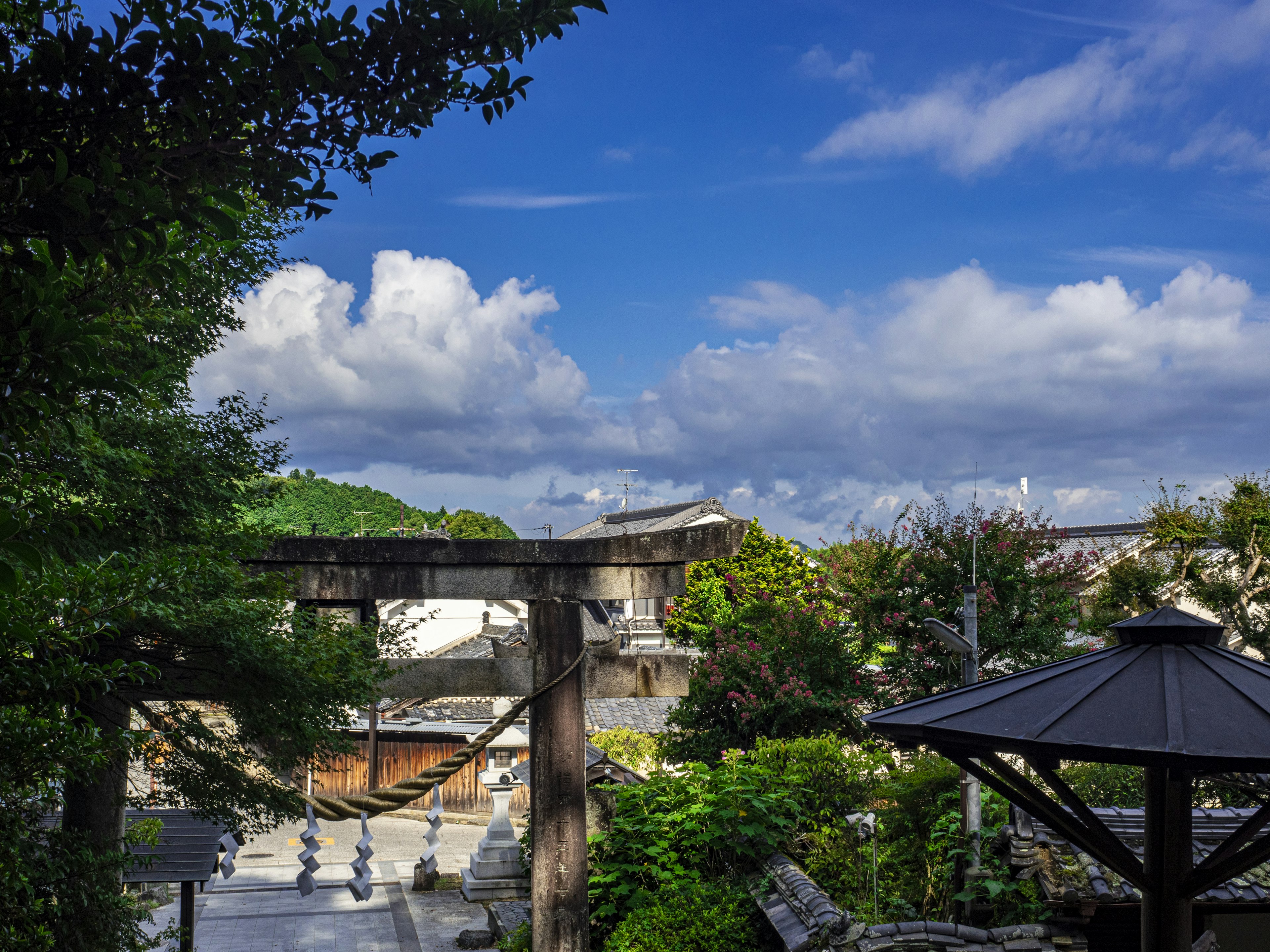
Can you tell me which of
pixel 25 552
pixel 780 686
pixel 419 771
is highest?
pixel 25 552

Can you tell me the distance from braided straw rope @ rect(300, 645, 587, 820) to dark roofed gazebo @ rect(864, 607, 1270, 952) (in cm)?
442

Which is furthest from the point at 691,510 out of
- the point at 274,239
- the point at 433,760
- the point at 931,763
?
the point at 274,239

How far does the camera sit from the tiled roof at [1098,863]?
7.99 meters

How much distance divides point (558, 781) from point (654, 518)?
39220 mm

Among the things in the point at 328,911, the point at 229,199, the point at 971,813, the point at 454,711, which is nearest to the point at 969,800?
the point at 971,813

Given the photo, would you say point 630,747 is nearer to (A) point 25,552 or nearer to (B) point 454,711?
(B) point 454,711

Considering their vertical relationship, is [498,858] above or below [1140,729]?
below

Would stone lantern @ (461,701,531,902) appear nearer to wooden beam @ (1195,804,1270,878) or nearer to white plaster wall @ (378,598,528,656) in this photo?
wooden beam @ (1195,804,1270,878)

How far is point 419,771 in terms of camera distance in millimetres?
25922

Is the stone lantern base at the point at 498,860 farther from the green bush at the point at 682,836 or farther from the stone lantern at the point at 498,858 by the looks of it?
the green bush at the point at 682,836

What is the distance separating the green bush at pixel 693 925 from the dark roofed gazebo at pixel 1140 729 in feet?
18.9

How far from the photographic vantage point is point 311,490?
68.2 m

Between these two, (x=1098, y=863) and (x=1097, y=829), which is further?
(x=1098, y=863)

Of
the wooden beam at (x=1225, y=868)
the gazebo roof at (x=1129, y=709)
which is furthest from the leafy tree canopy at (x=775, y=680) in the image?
the wooden beam at (x=1225, y=868)
